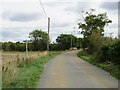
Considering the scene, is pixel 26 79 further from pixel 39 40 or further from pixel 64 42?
pixel 64 42

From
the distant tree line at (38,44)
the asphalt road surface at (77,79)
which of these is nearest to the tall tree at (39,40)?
the distant tree line at (38,44)

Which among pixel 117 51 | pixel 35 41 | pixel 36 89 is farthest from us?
pixel 35 41

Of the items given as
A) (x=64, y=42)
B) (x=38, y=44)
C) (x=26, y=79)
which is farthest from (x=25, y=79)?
(x=64, y=42)

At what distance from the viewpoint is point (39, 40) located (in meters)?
73.4

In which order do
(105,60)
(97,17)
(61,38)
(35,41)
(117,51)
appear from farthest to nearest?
1. (61,38)
2. (35,41)
3. (97,17)
4. (105,60)
5. (117,51)

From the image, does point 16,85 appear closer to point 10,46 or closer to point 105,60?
point 105,60

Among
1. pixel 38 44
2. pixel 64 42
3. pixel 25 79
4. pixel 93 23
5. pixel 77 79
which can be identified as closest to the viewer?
pixel 25 79

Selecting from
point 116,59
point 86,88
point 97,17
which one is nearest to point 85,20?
point 97,17

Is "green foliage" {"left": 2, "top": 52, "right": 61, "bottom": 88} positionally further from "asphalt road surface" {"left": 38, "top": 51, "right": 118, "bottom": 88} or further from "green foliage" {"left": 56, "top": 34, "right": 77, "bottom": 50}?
"green foliage" {"left": 56, "top": 34, "right": 77, "bottom": 50}

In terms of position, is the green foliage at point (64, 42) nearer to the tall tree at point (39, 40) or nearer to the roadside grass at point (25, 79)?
the tall tree at point (39, 40)

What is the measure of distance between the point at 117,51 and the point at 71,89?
6.76m

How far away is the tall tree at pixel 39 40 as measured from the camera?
230ft

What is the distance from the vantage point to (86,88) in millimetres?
8133

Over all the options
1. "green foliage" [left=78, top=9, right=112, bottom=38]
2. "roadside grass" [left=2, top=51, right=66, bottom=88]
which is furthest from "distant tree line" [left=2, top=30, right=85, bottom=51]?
"roadside grass" [left=2, top=51, right=66, bottom=88]
